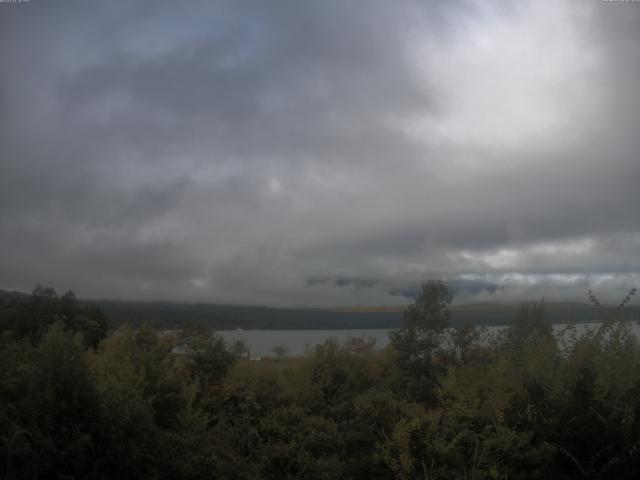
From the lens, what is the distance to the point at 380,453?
30.8 ft

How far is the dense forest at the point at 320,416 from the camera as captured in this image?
8000mm

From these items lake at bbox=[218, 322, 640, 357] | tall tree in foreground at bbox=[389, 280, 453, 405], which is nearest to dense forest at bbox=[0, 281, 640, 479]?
lake at bbox=[218, 322, 640, 357]

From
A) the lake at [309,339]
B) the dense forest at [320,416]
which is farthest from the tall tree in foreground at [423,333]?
the dense forest at [320,416]

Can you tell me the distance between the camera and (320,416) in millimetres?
10188

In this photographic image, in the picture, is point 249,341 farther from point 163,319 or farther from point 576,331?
point 576,331

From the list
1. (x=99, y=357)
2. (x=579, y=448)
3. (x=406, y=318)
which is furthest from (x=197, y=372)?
(x=579, y=448)

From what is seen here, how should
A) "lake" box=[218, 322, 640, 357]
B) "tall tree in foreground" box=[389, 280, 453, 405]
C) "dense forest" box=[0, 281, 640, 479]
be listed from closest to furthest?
1. "dense forest" box=[0, 281, 640, 479]
2. "lake" box=[218, 322, 640, 357]
3. "tall tree in foreground" box=[389, 280, 453, 405]

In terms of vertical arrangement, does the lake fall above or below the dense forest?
above

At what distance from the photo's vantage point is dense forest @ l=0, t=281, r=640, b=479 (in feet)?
26.2

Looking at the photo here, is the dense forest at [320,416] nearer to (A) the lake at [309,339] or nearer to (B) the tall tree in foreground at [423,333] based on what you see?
(A) the lake at [309,339]

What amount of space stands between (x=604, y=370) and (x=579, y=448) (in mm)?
1240

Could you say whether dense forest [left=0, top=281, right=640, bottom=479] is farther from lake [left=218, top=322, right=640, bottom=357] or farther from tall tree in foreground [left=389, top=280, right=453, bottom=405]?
tall tree in foreground [left=389, top=280, right=453, bottom=405]

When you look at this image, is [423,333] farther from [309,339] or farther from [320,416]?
[320,416]

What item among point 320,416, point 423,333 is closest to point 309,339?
point 320,416
